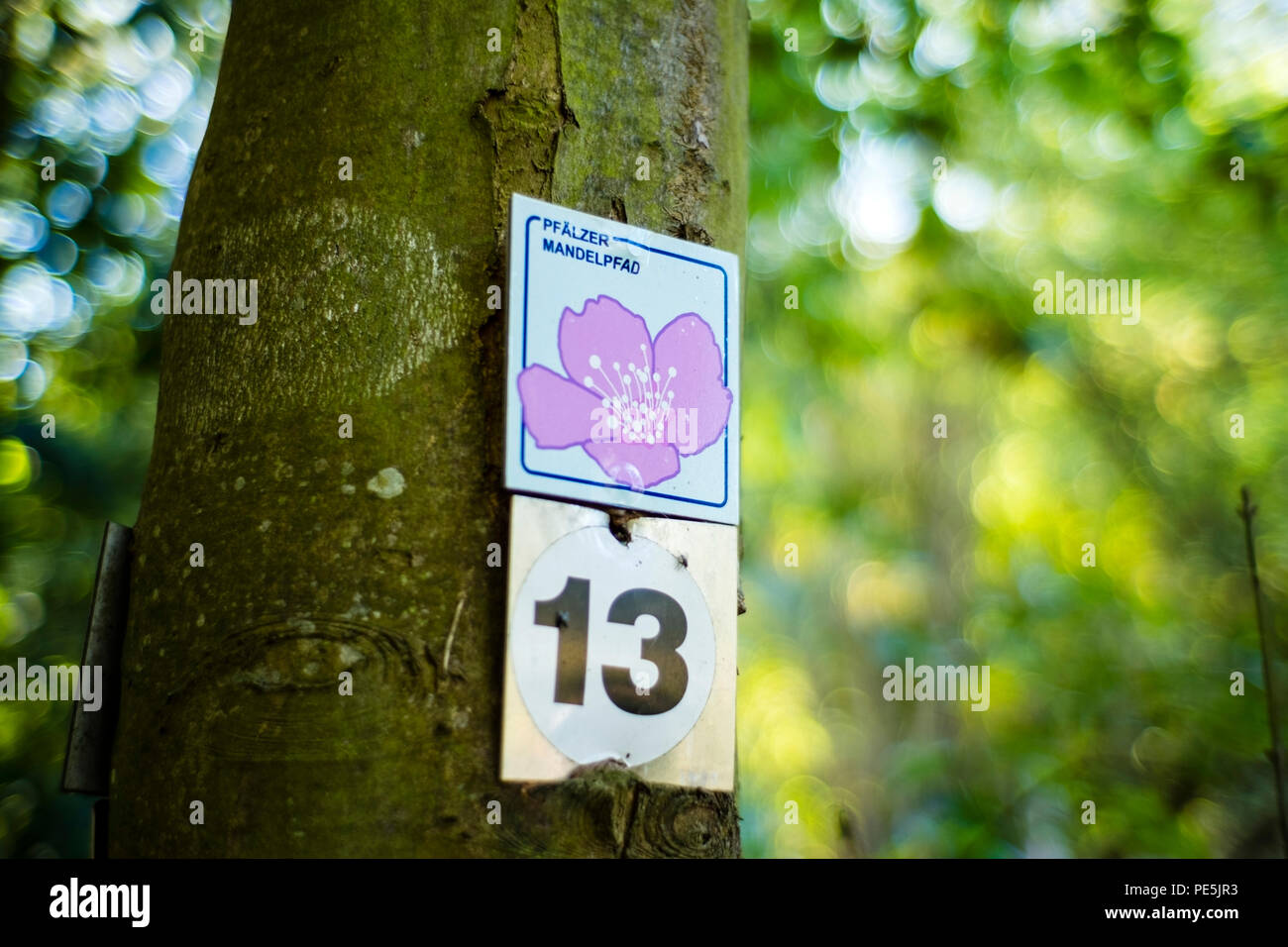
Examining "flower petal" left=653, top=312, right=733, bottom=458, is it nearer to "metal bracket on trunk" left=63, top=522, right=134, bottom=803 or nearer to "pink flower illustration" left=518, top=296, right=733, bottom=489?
"pink flower illustration" left=518, top=296, right=733, bottom=489

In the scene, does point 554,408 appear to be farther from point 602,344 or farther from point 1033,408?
point 1033,408

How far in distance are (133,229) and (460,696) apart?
4.72 metres

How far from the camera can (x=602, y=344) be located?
4.89 ft

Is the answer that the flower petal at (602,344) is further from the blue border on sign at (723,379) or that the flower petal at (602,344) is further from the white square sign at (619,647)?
the white square sign at (619,647)

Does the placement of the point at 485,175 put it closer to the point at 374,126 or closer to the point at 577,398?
the point at 374,126

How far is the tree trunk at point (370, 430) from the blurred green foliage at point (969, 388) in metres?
1.39

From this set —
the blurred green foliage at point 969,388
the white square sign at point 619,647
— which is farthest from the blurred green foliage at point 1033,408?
the white square sign at point 619,647

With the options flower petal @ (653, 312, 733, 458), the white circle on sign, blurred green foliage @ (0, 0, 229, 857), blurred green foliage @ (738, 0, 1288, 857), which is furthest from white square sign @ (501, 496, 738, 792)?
blurred green foliage @ (0, 0, 229, 857)

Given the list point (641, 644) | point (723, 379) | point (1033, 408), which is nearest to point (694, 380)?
point (723, 379)

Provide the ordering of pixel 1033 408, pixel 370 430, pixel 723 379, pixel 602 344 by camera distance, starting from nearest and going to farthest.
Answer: pixel 370 430 → pixel 602 344 → pixel 723 379 → pixel 1033 408

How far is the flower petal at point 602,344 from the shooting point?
4.79 feet

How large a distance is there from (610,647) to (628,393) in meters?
0.34

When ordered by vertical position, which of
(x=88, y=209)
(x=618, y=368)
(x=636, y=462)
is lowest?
(x=636, y=462)

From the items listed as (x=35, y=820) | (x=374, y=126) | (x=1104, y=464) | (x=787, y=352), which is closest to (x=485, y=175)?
(x=374, y=126)
